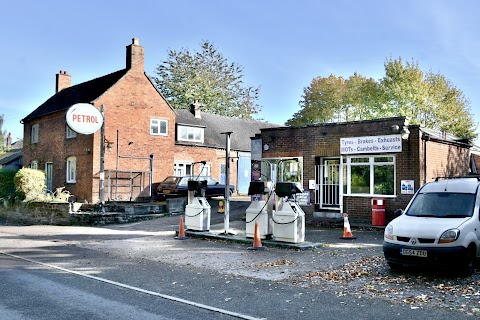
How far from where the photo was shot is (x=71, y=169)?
3048cm

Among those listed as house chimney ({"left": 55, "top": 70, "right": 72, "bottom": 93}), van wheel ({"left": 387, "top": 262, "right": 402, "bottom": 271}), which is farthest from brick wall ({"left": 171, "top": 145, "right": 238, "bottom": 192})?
van wheel ({"left": 387, "top": 262, "right": 402, "bottom": 271})

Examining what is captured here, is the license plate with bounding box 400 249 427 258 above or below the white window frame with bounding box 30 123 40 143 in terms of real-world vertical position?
below

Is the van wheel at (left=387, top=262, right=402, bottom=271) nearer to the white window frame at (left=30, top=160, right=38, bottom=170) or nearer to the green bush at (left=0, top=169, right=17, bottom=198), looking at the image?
the green bush at (left=0, top=169, right=17, bottom=198)

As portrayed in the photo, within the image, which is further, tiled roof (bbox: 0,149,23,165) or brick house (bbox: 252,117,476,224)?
tiled roof (bbox: 0,149,23,165)

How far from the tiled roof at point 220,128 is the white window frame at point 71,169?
25.4ft

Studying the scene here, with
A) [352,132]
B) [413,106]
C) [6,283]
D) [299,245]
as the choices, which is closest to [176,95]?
[413,106]

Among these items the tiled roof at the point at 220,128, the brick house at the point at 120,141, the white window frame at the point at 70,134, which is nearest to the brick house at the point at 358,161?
the brick house at the point at 120,141

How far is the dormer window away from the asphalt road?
19.2 meters

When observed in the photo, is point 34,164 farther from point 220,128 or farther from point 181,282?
point 181,282

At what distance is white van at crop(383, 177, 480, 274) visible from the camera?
9.03m

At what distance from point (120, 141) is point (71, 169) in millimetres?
4004

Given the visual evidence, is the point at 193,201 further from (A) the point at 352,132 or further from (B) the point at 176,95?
(B) the point at 176,95

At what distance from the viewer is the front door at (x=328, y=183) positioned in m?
19.4

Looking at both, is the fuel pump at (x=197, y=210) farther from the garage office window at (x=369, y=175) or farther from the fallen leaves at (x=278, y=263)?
the garage office window at (x=369, y=175)
